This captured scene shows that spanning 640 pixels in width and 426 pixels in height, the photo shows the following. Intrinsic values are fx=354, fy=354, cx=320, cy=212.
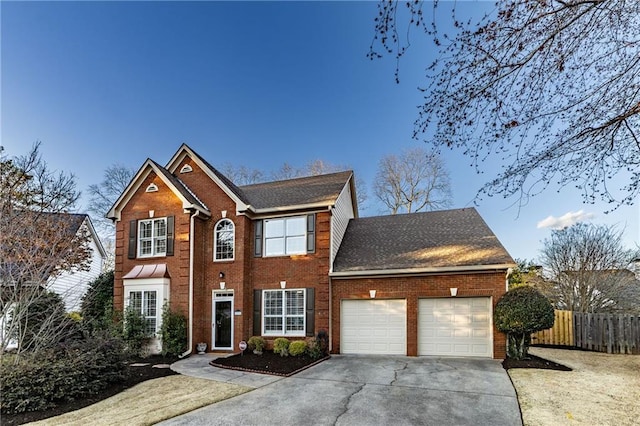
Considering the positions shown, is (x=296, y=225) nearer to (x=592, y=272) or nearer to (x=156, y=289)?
(x=156, y=289)

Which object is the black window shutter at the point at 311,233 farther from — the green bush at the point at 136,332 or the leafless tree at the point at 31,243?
the leafless tree at the point at 31,243

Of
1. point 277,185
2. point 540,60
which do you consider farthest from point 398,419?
point 277,185

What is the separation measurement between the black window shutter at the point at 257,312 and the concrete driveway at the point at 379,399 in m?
3.83

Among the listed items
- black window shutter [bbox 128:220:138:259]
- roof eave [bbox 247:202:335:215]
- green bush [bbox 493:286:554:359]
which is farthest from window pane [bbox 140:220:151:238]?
green bush [bbox 493:286:554:359]

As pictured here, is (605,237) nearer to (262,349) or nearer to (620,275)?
(620,275)

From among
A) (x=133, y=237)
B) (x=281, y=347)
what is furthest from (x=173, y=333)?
(x=133, y=237)

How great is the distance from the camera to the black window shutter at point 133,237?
14438 mm

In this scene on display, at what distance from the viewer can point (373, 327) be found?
1278 centimetres

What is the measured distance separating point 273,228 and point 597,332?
12.9 m

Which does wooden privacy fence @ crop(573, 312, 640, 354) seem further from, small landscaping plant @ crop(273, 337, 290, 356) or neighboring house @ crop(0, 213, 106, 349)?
A: neighboring house @ crop(0, 213, 106, 349)

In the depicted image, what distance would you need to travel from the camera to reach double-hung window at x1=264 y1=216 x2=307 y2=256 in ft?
45.6

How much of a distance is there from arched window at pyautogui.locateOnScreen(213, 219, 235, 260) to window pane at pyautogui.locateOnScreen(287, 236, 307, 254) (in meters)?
2.28

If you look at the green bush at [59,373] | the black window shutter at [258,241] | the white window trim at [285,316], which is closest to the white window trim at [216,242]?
the black window shutter at [258,241]

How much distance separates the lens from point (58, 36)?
1135 centimetres
